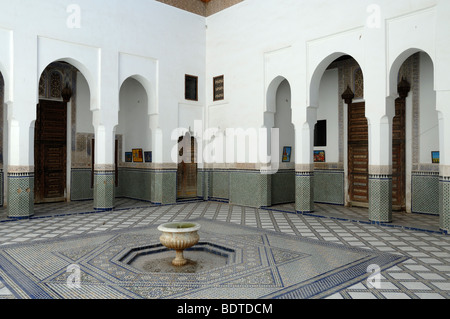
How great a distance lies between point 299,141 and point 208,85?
8.81 ft

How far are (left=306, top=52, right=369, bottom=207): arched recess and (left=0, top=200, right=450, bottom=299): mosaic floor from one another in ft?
5.31

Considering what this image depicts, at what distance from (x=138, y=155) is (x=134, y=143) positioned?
1.13 ft

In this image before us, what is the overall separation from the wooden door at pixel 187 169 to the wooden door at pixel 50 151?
7.79ft

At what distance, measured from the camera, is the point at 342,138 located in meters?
7.19

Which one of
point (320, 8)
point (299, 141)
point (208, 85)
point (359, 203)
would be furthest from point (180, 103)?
point (359, 203)

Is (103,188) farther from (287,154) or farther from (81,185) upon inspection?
(287,154)

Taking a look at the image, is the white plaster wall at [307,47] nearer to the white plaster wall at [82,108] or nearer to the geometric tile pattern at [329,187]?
the geometric tile pattern at [329,187]

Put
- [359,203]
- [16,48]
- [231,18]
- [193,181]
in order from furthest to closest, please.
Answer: [193,181]
[231,18]
[359,203]
[16,48]

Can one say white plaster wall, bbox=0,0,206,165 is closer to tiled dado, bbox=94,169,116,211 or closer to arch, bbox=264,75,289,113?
tiled dado, bbox=94,169,116,211

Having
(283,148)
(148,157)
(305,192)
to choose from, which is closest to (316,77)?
(283,148)

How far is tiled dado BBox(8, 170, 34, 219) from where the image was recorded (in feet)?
17.7

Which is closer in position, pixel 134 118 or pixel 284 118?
pixel 284 118

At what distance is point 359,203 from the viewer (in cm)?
694

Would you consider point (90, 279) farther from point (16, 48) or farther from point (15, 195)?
point (16, 48)
